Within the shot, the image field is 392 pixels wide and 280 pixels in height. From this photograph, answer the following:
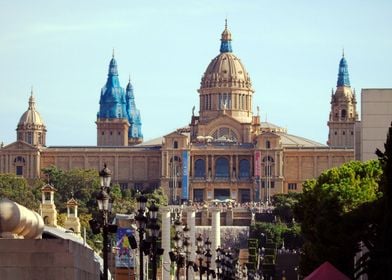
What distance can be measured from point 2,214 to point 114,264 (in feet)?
223

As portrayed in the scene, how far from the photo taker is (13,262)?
28.5 m

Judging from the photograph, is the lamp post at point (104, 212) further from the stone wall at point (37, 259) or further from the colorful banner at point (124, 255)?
the colorful banner at point (124, 255)

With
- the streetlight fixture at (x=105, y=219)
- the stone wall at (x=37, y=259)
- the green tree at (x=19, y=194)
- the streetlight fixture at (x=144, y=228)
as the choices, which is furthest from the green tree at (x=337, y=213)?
the green tree at (x=19, y=194)

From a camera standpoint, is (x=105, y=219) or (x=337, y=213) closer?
(x=105, y=219)

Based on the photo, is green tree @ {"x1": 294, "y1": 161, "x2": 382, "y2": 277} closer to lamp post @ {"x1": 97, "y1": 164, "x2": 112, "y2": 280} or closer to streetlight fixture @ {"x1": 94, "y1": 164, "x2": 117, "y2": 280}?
streetlight fixture @ {"x1": 94, "y1": 164, "x2": 117, "y2": 280}

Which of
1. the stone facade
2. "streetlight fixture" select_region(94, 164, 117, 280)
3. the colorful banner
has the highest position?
the stone facade

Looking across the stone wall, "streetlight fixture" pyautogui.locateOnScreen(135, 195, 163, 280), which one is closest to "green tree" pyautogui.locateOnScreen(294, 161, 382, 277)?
"streetlight fixture" pyautogui.locateOnScreen(135, 195, 163, 280)

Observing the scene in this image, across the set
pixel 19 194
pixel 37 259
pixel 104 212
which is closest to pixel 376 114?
pixel 104 212

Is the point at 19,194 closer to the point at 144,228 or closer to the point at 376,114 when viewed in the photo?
the point at 376,114

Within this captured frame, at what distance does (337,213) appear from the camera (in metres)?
66.6

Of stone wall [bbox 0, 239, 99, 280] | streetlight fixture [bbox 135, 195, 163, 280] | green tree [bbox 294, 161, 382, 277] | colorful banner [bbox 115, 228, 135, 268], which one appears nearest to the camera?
stone wall [bbox 0, 239, 99, 280]

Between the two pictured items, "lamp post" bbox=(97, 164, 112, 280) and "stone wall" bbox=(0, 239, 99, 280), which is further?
"lamp post" bbox=(97, 164, 112, 280)

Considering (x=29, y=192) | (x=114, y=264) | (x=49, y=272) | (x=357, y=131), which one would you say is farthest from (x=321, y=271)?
(x=29, y=192)

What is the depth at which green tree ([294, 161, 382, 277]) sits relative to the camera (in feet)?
203
